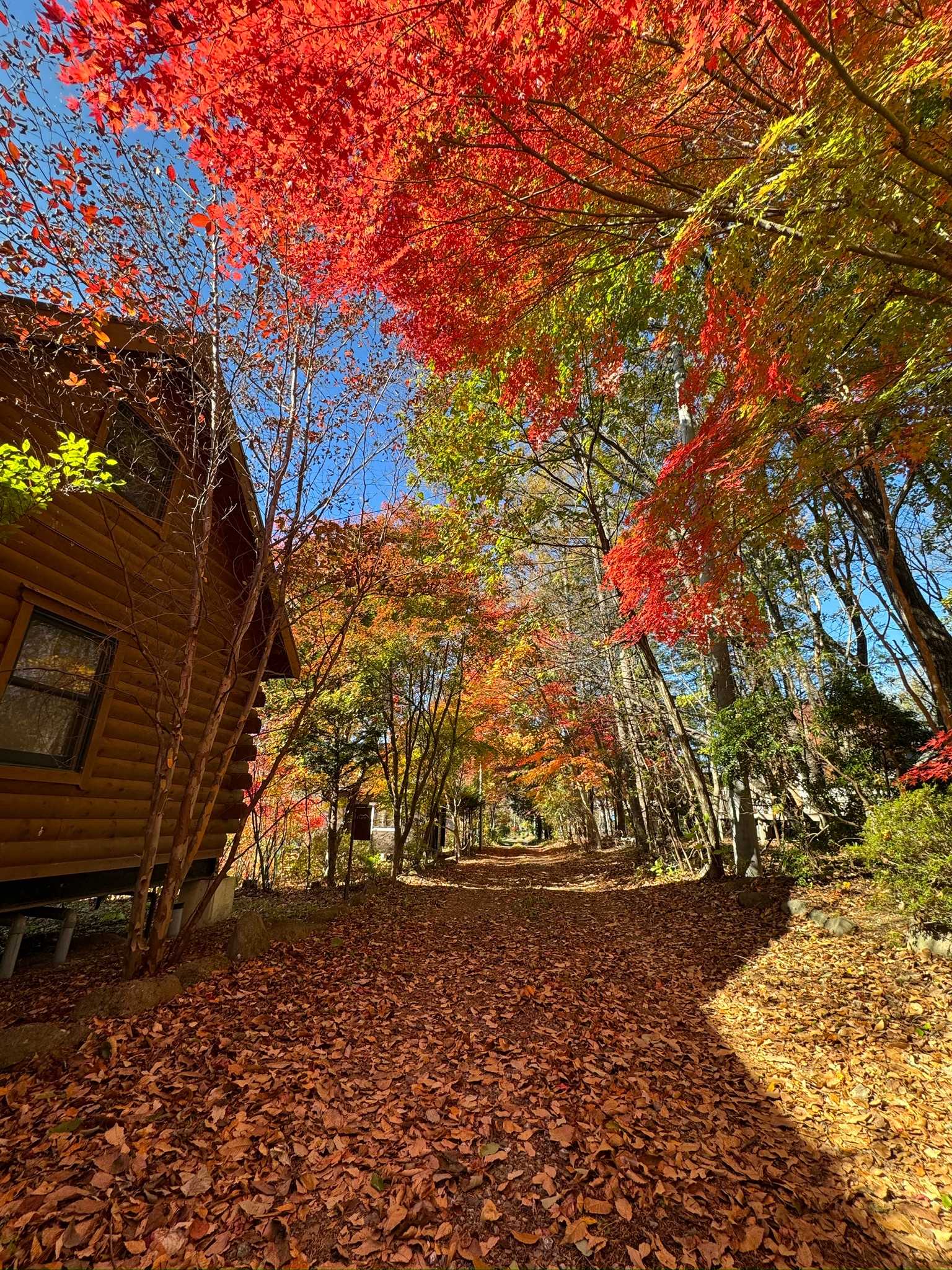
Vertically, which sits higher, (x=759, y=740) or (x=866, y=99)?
(x=866, y=99)

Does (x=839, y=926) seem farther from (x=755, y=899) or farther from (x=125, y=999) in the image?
(x=125, y=999)

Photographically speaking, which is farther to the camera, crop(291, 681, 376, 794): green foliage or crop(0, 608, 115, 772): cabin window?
crop(291, 681, 376, 794): green foliage

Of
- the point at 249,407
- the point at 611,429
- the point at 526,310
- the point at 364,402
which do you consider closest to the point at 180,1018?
the point at 249,407

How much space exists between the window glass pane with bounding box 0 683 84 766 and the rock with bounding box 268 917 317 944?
3.24 m

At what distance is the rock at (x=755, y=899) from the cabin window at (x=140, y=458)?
1078 centimetres

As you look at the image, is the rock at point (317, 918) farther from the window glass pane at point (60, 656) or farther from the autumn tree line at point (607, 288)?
the window glass pane at point (60, 656)

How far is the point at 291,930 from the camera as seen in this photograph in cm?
641

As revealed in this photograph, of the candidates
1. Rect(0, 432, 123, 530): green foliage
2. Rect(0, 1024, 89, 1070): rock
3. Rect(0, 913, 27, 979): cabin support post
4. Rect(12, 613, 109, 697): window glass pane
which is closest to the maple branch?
Rect(0, 432, 123, 530): green foliage

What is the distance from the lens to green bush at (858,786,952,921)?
548 cm

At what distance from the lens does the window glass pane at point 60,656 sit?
17.8 feet

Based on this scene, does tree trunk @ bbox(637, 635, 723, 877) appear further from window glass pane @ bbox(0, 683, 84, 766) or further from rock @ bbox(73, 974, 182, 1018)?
window glass pane @ bbox(0, 683, 84, 766)

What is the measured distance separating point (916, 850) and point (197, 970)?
791 cm

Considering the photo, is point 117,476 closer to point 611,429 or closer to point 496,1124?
point 496,1124

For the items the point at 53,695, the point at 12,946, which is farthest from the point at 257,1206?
the point at 53,695
